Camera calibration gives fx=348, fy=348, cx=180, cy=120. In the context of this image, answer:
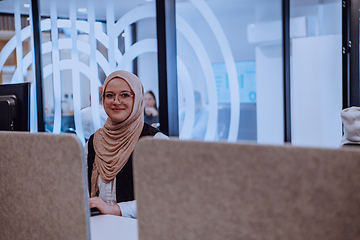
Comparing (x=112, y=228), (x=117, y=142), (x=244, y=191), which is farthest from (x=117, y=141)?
(x=244, y=191)

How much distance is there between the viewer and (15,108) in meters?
1.58

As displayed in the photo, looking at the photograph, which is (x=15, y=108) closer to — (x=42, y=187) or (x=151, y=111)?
(x=42, y=187)

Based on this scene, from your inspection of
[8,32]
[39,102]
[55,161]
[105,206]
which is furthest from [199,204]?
[8,32]

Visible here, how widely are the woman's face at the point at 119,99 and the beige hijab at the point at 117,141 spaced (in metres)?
0.02

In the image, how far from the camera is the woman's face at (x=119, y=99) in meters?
1.88

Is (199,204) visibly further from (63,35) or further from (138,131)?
(63,35)

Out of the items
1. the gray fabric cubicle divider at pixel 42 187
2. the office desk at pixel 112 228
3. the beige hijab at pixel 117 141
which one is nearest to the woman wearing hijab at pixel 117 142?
the beige hijab at pixel 117 141

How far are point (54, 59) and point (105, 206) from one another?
7.29 feet

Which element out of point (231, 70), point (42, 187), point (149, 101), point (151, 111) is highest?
point (231, 70)

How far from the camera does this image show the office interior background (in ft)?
8.82

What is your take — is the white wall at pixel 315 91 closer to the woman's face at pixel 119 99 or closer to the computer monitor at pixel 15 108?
the woman's face at pixel 119 99

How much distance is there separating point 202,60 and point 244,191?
227 centimetres

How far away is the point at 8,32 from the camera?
3676 millimetres

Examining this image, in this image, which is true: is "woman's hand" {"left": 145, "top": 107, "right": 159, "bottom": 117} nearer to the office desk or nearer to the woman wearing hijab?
the woman wearing hijab
